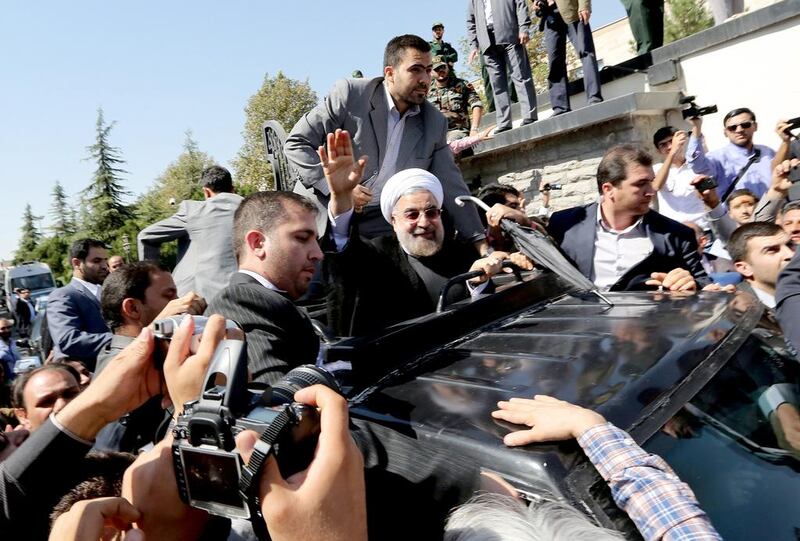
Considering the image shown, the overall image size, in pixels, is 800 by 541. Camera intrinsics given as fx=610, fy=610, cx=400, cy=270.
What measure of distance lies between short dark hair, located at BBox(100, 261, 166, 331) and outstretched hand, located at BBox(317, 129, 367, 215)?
99cm

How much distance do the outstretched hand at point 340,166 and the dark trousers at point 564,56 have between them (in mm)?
5484

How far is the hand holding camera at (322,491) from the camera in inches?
35.3

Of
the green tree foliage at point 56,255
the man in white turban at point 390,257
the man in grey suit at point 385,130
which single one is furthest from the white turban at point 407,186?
the green tree foliage at point 56,255

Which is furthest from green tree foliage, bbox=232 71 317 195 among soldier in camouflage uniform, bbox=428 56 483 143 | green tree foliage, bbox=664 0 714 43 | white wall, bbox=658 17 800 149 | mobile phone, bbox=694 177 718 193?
mobile phone, bbox=694 177 718 193

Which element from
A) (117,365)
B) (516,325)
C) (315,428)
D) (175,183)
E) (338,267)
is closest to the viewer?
(315,428)

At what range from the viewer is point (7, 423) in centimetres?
293

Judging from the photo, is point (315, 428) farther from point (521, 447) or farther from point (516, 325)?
point (516, 325)

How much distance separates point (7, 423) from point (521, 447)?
276 centimetres

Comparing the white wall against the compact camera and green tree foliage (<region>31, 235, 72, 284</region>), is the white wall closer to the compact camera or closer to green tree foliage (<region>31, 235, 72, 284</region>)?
the compact camera

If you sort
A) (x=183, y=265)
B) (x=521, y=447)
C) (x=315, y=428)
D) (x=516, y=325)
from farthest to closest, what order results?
(x=183, y=265), (x=516, y=325), (x=521, y=447), (x=315, y=428)

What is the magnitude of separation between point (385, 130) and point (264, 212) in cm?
155

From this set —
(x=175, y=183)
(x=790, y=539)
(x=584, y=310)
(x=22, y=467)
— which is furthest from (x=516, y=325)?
(x=175, y=183)

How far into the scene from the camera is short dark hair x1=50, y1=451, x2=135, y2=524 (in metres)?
1.42

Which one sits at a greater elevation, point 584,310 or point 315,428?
point 315,428
